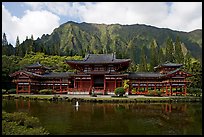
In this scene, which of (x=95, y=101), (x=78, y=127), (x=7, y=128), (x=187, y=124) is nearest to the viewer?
(x=7, y=128)

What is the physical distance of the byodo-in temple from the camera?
41531 millimetres

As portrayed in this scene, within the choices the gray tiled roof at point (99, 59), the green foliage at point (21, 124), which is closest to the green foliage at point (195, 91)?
the gray tiled roof at point (99, 59)

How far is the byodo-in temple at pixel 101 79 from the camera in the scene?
136 ft

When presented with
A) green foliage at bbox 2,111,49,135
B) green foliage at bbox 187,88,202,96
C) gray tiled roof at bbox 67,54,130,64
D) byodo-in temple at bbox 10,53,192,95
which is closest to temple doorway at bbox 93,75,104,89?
byodo-in temple at bbox 10,53,192,95

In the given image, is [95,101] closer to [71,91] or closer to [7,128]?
[71,91]

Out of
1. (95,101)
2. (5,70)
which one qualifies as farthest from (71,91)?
(5,70)

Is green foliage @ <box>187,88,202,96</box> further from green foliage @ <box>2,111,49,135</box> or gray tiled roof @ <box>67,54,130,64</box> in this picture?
green foliage @ <box>2,111,49,135</box>

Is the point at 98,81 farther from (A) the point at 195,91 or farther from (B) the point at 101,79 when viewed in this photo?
(A) the point at 195,91

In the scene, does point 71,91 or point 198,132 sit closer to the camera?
point 198,132

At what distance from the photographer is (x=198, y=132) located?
13.8 metres

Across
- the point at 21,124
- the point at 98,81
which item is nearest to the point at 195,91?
the point at 98,81

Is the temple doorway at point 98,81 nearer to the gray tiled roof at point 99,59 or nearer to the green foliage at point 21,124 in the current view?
the gray tiled roof at point 99,59

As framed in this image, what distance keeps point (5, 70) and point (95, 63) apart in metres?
18.7

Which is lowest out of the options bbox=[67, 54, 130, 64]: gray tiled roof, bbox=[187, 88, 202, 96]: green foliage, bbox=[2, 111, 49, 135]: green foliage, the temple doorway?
bbox=[2, 111, 49, 135]: green foliage
